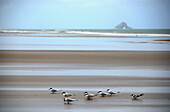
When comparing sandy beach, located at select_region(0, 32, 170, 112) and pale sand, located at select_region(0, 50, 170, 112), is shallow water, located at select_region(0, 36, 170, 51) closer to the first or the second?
sandy beach, located at select_region(0, 32, 170, 112)

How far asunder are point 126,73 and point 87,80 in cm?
147

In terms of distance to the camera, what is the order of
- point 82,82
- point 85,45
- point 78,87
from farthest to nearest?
point 85,45 < point 82,82 < point 78,87

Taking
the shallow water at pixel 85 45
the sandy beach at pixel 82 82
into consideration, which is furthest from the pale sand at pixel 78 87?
the shallow water at pixel 85 45

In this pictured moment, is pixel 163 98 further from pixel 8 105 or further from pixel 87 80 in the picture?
pixel 8 105

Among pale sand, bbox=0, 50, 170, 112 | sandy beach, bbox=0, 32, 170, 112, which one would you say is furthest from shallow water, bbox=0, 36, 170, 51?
pale sand, bbox=0, 50, 170, 112

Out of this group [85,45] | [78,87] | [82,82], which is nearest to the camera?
[78,87]

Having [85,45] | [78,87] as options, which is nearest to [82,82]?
[78,87]

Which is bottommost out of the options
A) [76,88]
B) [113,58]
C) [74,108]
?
[74,108]

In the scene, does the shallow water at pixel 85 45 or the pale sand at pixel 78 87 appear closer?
the pale sand at pixel 78 87

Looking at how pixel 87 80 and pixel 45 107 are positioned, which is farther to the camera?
pixel 87 80

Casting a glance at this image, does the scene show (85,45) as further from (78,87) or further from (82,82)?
(78,87)

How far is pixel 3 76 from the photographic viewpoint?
25.3ft

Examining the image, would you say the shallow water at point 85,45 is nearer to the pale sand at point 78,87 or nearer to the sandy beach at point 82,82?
the sandy beach at point 82,82

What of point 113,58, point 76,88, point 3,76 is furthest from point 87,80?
point 113,58
